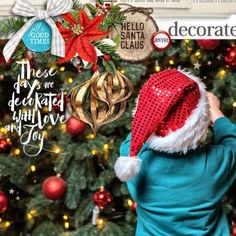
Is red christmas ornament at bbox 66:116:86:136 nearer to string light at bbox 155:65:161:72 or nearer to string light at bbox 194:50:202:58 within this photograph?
string light at bbox 155:65:161:72

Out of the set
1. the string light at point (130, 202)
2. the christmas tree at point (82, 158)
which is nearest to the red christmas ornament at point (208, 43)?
the christmas tree at point (82, 158)

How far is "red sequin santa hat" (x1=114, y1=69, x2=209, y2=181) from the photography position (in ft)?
3.91

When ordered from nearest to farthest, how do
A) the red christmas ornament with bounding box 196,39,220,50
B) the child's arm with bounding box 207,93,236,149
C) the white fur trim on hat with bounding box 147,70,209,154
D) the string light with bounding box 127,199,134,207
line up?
the white fur trim on hat with bounding box 147,70,209,154 < the child's arm with bounding box 207,93,236,149 < the red christmas ornament with bounding box 196,39,220,50 < the string light with bounding box 127,199,134,207

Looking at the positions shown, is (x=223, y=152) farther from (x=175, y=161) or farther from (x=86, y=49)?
(x=86, y=49)

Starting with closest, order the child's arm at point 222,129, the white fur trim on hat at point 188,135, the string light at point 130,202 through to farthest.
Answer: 1. the white fur trim on hat at point 188,135
2. the child's arm at point 222,129
3. the string light at point 130,202

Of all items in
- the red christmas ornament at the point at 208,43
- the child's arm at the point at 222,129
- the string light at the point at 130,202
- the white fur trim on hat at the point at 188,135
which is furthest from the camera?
the string light at the point at 130,202

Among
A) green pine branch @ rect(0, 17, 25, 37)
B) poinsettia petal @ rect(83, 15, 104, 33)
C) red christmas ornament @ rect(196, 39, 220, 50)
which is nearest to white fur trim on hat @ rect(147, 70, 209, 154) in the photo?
red christmas ornament @ rect(196, 39, 220, 50)

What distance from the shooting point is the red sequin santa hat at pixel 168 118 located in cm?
119

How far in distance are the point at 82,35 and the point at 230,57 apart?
40cm

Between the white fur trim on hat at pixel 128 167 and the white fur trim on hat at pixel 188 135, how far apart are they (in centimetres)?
5

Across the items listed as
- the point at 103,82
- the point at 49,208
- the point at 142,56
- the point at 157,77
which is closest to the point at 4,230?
the point at 49,208

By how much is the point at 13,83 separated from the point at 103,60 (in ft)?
0.89

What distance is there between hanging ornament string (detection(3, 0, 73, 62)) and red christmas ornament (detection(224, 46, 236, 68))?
0.43m

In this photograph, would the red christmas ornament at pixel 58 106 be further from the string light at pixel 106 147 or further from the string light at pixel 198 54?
the string light at pixel 198 54
